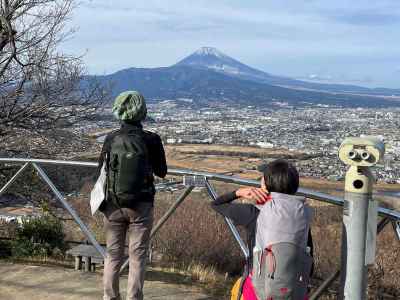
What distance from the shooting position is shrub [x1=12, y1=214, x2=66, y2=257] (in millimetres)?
5160

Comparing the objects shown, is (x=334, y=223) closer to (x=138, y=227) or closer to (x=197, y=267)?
(x=197, y=267)

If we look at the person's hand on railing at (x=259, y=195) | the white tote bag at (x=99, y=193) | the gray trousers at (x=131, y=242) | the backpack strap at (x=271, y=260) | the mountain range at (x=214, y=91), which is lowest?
the gray trousers at (x=131, y=242)

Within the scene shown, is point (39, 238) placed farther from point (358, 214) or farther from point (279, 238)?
point (358, 214)

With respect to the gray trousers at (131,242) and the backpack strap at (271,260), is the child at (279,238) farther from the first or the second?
the gray trousers at (131,242)

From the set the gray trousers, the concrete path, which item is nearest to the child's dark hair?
the gray trousers

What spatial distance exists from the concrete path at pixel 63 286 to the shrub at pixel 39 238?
1.64ft

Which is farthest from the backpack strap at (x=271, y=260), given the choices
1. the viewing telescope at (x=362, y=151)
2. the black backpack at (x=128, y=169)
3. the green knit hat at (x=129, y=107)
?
the green knit hat at (x=129, y=107)

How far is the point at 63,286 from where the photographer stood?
13.7 feet

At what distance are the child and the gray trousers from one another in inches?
37.8

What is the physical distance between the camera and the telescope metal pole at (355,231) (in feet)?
8.32

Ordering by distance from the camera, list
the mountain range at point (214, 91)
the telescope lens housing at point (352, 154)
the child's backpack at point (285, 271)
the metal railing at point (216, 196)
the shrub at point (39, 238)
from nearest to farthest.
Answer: the child's backpack at point (285, 271) → the telescope lens housing at point (352, 154) → the metal railing at point (216, 196) → the shrub at point (39, 238) → the mountain range at point (214, 91)

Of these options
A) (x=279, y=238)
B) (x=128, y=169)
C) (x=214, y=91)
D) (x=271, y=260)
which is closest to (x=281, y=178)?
(x=279, y=238)

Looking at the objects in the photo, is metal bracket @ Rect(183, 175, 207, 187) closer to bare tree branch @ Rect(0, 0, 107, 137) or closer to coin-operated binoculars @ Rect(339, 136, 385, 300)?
coin-operated binoculars @ Rect(339, 136, 385, 300)

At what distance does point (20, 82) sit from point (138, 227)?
30.7ft
